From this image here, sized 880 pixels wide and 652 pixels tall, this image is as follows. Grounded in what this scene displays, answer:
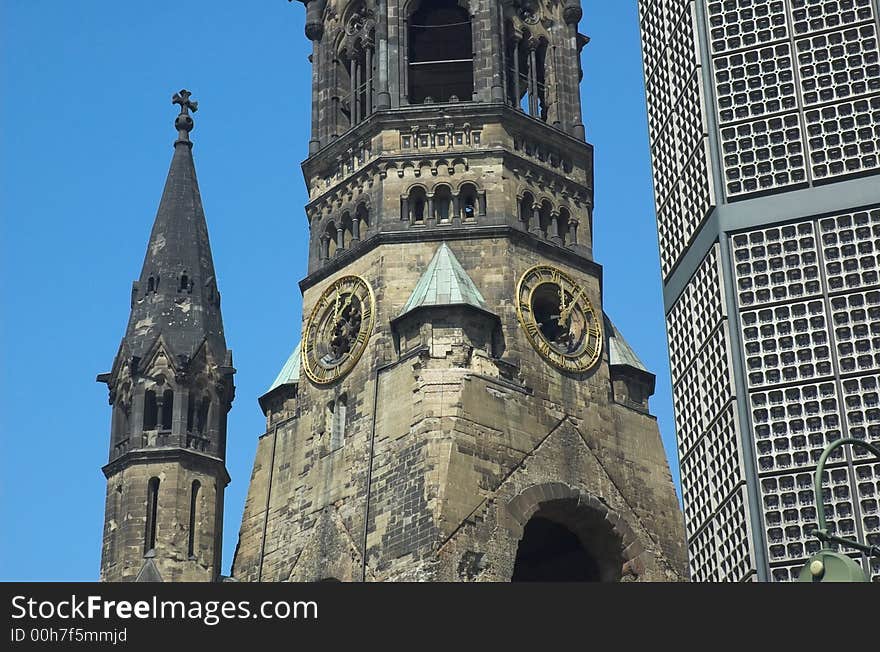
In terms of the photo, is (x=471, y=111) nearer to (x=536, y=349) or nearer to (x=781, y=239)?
(x=536, y=349)

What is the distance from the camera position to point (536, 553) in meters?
57.5

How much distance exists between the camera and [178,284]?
6122 cm

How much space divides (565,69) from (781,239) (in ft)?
79.5

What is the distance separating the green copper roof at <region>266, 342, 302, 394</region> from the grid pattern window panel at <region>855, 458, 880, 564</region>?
2491 cm

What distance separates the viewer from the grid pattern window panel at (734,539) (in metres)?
38.1

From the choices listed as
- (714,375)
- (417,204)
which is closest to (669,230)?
(714,375)

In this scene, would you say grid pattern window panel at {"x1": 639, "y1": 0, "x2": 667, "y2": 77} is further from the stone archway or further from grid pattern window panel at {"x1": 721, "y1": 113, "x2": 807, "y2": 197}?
the stone archway

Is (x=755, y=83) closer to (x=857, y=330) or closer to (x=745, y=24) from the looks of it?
(x=745, y=24)

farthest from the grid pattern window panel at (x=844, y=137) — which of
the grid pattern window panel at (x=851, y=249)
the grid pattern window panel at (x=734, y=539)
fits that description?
the grid pattern window panel at (x=734, y=539)

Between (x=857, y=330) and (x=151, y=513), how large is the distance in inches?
1006

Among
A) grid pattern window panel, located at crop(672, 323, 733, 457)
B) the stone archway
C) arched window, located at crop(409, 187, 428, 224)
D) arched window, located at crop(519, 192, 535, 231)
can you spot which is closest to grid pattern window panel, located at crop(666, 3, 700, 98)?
grid pattern window panel, located at crop(672, 323, 733, 457)

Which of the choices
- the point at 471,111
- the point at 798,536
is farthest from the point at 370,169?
the point at 798,536

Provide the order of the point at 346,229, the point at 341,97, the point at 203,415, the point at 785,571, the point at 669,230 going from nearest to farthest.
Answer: the point at 785,571
the point at 669,230
the point at 203,415
the point at 346,229
the point at 341,97

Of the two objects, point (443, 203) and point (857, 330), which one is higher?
point (443, 203)
